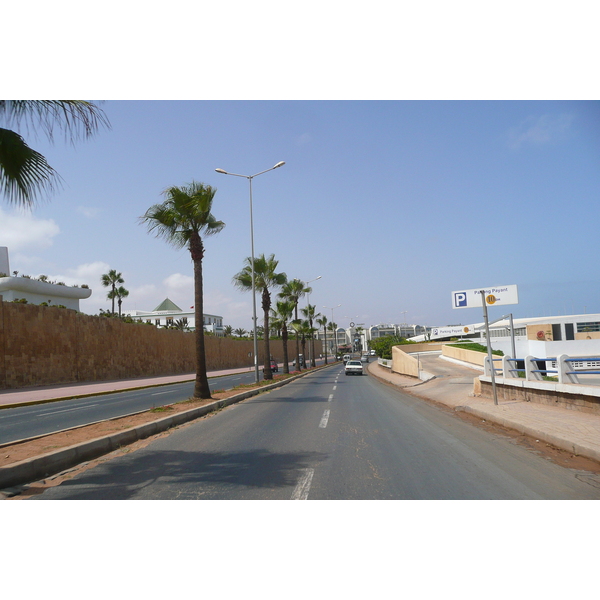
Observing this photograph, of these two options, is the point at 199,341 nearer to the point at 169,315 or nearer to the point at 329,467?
the point at 329,467

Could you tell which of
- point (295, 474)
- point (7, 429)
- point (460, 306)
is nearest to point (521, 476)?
point (295, 474)

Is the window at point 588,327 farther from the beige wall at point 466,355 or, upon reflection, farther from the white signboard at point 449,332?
the beige wall at point 466,355

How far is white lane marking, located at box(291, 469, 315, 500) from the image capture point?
214 inches

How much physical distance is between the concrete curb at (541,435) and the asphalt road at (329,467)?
1.86 feet

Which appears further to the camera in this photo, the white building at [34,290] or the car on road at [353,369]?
the car on road at [353,369]

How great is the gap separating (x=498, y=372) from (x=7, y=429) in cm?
1628

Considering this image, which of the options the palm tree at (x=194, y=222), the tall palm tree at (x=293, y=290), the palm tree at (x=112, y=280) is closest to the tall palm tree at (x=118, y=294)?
the palm tree at (x=112, y=280)

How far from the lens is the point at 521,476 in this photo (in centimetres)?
627

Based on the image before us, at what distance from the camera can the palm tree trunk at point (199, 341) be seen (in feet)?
55.7

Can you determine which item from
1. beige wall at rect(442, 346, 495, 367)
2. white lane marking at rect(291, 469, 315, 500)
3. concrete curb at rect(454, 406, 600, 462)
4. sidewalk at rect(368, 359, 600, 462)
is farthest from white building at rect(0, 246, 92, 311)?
white lane marking at rect(291, 469, 315, 500)

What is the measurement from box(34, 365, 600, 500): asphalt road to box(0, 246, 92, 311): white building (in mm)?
34565

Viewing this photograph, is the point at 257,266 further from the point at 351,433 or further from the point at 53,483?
the point at 53,483

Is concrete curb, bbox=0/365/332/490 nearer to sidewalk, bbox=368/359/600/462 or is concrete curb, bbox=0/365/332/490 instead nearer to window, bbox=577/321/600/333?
sidewalk, bbox=368/359/600/462

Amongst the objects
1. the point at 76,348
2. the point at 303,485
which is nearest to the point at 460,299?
the point at 76,348
